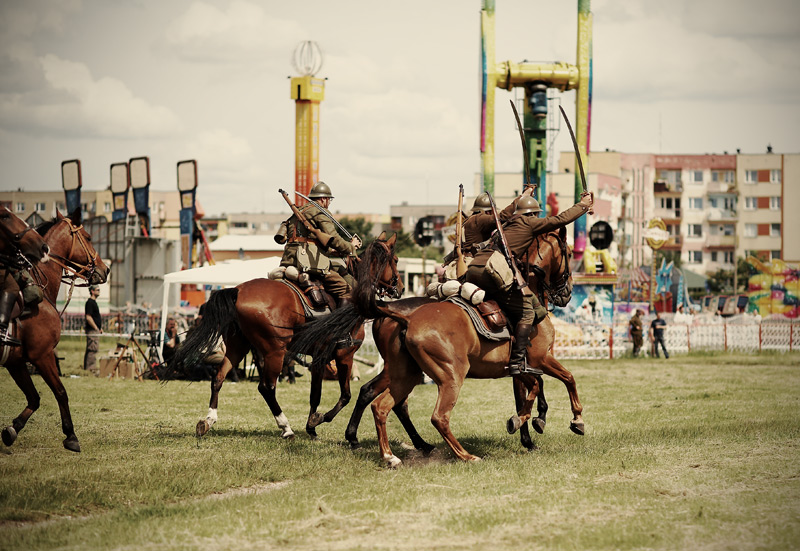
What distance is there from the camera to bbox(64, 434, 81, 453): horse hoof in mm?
10055


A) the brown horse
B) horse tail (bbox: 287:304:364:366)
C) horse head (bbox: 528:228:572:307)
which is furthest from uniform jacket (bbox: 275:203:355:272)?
horse head (bbox: 528:228:572:307)

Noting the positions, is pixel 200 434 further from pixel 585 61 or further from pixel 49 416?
pixel 585 61

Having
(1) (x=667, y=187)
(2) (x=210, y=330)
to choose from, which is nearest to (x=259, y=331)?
(2) (x=210, y=330)

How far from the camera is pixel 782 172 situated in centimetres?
9319

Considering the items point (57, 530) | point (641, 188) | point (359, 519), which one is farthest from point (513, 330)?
point (641, 188)

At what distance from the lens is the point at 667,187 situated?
9575cm

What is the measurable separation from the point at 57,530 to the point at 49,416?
711cm

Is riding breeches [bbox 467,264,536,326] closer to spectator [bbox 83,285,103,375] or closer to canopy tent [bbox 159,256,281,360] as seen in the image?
canopy tent [bbox 159,256,281,360]

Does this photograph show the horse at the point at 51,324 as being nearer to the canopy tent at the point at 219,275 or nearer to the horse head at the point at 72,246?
the horse head at the point at 72,246

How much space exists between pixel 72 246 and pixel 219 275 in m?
12.5

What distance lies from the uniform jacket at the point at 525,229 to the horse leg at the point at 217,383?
11.7 ft

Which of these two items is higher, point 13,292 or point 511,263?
point 511,263

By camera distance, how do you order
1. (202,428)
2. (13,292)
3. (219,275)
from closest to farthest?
(13,292) → (202,428) → (219,275)

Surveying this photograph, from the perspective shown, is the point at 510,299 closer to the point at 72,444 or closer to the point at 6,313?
the point at 72,444
